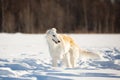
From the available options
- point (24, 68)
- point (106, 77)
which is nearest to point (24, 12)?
point (24, 68)

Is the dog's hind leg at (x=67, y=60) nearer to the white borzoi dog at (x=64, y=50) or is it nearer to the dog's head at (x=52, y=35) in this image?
the white borzoi dog at (x=64, y=50)

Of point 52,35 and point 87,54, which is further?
point 87,54

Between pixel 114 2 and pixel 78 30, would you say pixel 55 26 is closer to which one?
pixel 78 30

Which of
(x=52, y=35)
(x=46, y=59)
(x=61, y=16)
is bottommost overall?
(x=46, y=59)

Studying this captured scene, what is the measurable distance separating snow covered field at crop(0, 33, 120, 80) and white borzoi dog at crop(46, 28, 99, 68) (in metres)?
0.05

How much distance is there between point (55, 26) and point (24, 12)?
0.31 m

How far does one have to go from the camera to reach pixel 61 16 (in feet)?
9.88

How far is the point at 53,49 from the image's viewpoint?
3008 mm

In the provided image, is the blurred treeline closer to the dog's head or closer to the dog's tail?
the dog's head

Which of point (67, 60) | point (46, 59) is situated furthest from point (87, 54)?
point (46, 59)

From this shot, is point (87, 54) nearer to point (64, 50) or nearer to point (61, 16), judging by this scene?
point (64, 50)

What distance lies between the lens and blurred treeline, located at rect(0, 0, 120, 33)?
297cm

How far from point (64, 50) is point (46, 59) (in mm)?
207

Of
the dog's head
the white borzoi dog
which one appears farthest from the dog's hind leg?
the dog's head
